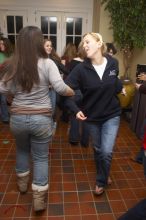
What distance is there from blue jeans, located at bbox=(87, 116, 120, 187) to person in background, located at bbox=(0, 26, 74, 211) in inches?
18.5

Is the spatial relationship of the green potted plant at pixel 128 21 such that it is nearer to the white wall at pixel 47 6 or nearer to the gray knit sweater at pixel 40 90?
the white wall at pixel 47 6

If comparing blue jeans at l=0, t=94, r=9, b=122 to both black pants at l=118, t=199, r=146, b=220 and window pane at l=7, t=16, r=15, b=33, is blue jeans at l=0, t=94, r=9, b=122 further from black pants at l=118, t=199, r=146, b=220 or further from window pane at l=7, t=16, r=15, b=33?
black pants at l=118, t=199, r=146, b=220

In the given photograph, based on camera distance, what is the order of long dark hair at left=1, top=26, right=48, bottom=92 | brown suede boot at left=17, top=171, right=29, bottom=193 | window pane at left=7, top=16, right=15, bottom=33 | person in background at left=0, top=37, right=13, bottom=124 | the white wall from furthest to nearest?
window pane at left=7, top=16, right=15, bottom=33 < the white wall < person in background at left=0, top=37, right=13, bottom=124 < brown suede boot at left=17, top=171, right=29, bottom=193 < long dark hair at left=1, top=26, right=48, bottom=92

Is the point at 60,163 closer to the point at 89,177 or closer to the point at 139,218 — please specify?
the point at 89,177

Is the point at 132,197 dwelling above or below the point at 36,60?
below

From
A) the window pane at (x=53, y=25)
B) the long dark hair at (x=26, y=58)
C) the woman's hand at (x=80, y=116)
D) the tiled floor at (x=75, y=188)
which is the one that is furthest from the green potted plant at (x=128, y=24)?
the long dark hair at (x=26, y=58)

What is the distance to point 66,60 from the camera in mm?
4352

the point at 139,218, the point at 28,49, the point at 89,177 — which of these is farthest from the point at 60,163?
the point at 28,49

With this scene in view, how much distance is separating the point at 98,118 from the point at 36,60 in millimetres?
782

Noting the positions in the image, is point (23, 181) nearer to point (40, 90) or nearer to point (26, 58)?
→ point (40, 90)

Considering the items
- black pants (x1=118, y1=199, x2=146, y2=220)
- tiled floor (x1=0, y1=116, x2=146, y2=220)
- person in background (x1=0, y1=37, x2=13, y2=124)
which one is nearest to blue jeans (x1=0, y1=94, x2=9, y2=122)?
person in background (x1=0, y1=37, x2=13, y2=124)

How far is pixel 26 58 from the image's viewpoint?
1.76m

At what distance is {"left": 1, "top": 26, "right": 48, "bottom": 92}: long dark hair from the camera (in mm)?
1765

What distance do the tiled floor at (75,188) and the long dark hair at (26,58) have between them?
114 centimetres
